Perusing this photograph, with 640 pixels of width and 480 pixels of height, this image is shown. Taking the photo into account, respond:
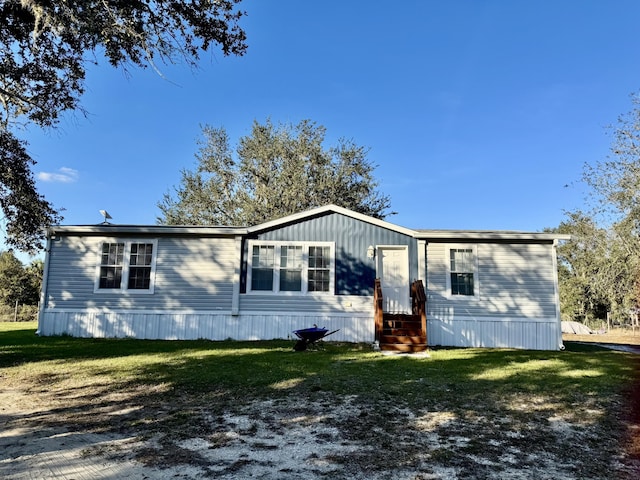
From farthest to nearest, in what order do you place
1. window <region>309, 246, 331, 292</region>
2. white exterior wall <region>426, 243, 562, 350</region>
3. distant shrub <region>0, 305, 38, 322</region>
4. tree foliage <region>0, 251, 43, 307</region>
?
tree foliage <region>0, 251, 43, 307</region>
distant shrub <region>0, 305, 38, 322</region>
window <region>309, 246, 331, 292</region>
white exterior wall <region>426, 243, 562, 350</region>

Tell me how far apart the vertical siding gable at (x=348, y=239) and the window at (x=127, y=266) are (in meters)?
2.83

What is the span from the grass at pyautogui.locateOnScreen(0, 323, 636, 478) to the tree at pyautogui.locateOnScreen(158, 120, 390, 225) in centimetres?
1554

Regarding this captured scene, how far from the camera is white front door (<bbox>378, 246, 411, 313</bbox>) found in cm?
1184

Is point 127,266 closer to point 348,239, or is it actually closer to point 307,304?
point 307,304

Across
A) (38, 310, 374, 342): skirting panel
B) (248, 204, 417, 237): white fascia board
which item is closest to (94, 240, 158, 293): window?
(38, 310, 374, 342): skirting panel

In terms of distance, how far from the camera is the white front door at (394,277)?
38.9 ft

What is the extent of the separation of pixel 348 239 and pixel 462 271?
135 inches

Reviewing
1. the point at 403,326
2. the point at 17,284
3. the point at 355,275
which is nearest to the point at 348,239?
the point at 355,275

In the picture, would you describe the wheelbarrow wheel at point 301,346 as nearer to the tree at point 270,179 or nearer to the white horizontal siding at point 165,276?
the white horizontal siding at point 165,276

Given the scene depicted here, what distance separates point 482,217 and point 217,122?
18565 millimetres

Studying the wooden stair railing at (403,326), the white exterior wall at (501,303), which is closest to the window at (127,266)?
the wooden stair railing at (403,326)

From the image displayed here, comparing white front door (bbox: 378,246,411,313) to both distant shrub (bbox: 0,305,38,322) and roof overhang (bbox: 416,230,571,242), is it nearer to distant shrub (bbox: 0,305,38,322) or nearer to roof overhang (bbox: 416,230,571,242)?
roof overhang (bbox: 416,230,571,242)

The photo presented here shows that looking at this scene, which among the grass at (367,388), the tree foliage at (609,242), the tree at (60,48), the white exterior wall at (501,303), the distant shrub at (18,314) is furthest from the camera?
the distant shrub at (18,314)

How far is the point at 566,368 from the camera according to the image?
26.1 feet
